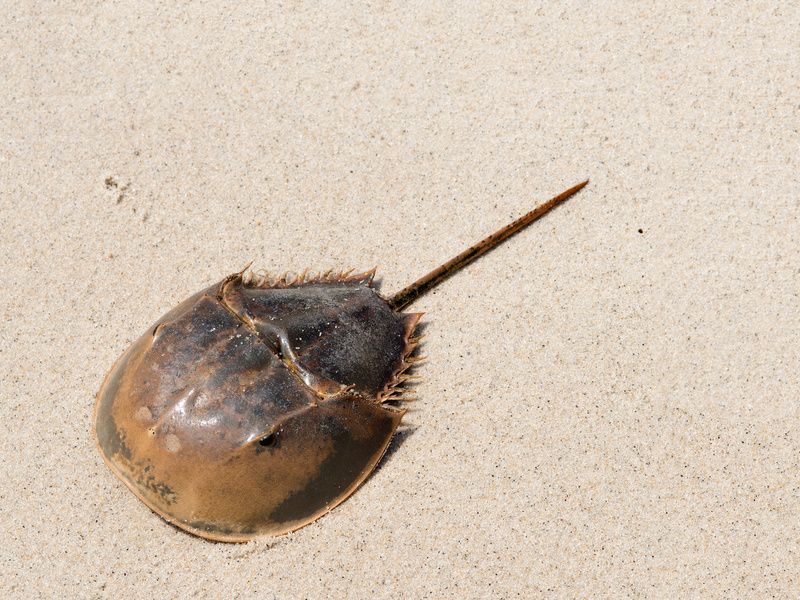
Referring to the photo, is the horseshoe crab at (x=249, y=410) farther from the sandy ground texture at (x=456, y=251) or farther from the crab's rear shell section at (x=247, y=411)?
the sandy ground texture at (x=456, y=251)

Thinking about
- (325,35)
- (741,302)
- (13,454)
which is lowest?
(741,302)

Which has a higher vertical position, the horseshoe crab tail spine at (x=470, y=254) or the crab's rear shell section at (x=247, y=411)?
the crab's rear shell section at (x=247, y=411)

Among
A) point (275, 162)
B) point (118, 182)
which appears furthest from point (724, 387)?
point (118, 182)

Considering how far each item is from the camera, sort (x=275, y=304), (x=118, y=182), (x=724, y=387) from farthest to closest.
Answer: (x=118, y=182) → (x=724, y=387) → (x=275, y=304)

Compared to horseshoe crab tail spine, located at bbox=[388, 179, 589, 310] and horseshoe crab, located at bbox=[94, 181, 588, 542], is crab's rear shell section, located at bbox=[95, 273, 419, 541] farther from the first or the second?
horseshoe crab tail spine, located at bbox=[388, 179, 589, 310]

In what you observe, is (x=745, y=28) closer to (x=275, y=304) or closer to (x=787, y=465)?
(x=787, y=465)

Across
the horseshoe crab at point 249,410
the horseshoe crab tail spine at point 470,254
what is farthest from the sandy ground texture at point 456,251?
the horseshoe crab at point 249,410

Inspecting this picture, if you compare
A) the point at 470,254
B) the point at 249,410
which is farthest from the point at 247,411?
the point at 470,254
